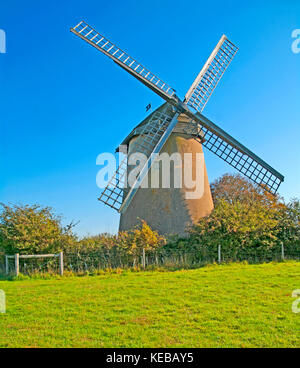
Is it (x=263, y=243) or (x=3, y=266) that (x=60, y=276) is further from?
(x=263, y=243)

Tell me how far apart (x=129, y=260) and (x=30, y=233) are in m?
4.09

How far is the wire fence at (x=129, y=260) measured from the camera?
37.7 feet

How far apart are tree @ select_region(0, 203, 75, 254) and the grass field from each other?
2.67m

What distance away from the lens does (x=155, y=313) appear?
5.66 m

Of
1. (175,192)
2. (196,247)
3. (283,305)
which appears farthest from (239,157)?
(283,305)

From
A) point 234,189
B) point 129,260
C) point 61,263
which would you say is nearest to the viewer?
point 61,263

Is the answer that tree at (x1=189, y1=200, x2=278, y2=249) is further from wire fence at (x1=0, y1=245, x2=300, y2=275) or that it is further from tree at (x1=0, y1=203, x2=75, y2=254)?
tree at (x1=0, y1=203, x2=75, y2=254)

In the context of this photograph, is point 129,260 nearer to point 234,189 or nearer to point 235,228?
point 235,228

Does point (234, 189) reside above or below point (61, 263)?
above

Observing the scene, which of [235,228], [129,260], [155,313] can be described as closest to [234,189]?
[235,228]

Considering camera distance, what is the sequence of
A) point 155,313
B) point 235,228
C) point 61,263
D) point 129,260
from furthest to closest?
point 235,228 → point 129,260 → point 61,263 → point 155,313

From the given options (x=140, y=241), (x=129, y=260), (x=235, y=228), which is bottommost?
(x=129, y=260)

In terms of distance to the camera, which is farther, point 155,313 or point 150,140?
point 150,140
